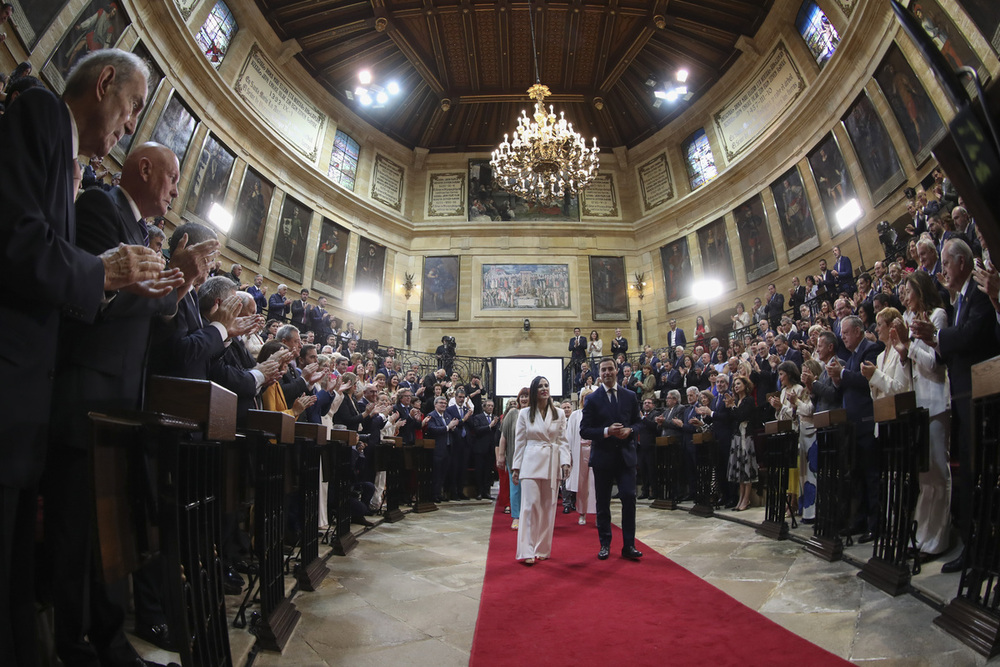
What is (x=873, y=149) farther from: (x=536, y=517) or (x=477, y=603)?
(x=477, y=603)

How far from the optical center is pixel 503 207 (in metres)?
22.2

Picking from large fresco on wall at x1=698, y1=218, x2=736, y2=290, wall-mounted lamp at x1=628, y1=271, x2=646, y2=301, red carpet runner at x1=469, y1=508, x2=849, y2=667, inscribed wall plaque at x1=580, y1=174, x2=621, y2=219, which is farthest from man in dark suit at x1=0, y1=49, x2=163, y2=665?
inscribed wall plaque at x1=580, y1=174, x2=621, y2=219

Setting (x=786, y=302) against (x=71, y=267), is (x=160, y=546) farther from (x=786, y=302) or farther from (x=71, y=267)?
(x=786, y=302)

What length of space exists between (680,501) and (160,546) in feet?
28.1

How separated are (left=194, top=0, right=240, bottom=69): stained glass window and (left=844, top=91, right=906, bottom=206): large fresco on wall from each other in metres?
16.5

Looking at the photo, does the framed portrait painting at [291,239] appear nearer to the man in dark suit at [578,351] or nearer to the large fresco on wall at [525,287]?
the large fresco on wall at [525,287]

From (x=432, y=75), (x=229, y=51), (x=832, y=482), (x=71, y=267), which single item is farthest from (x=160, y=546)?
(x=432, y=75)

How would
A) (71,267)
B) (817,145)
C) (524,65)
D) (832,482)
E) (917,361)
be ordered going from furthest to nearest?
1. (524,65)
2. (817,145)
3. (832,482)
4. (917,361)
5. (71,267)

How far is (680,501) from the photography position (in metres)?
8.88

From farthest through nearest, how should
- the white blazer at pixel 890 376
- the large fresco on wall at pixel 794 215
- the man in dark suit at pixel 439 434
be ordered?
the large fresco on wall at pixel 794 215, the man in dark suit at pixel 439 434, the white blazer at pixel 890 376

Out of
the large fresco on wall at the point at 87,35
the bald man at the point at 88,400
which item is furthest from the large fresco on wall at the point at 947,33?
the large fresco on wall at the point at 87,35

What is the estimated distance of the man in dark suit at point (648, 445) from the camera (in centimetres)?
948

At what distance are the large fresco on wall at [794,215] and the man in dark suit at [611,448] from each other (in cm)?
1249

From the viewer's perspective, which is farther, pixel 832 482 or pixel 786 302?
Answer: pixel 786 302
